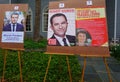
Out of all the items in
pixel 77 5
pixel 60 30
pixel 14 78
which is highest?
pixel 77 5

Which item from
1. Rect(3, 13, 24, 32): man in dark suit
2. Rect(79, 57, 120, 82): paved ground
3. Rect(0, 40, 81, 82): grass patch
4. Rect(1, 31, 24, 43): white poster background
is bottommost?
Rect(79, 57, 120, 82): paved ground

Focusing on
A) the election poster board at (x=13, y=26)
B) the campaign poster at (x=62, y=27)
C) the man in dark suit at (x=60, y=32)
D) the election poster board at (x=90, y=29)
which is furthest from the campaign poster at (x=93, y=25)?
the election poster board at (x=13, y=26)

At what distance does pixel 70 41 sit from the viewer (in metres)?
7.70

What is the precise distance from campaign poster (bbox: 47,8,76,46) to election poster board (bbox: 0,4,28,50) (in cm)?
90

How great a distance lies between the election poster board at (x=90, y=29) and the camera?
7.42 meters

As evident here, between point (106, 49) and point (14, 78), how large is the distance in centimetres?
321

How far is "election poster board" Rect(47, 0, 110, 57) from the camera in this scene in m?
7.42

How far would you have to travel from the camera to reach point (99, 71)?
1103 centimetres

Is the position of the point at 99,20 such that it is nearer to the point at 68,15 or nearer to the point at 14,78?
the point at 68,15

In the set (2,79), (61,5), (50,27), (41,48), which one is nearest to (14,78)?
(2,79)

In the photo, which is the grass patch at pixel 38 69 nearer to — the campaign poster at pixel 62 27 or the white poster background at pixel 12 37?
the white poster background at pixel 12 37

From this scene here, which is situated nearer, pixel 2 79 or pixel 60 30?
pixel 60 30

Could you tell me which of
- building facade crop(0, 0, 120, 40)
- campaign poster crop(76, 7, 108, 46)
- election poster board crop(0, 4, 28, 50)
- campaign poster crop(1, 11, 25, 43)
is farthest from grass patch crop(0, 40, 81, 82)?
building facade crop(0, 0, 120, 40)

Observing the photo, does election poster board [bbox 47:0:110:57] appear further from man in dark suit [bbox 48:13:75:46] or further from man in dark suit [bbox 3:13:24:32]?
man in dark suit [bbox 3:13:24:32]
